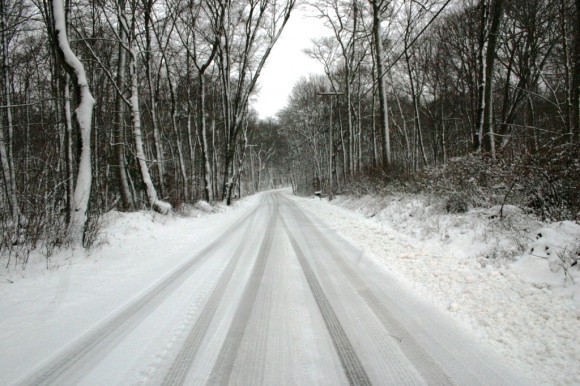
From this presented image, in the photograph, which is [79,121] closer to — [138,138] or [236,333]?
[138,138]

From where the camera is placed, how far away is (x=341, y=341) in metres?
2.57

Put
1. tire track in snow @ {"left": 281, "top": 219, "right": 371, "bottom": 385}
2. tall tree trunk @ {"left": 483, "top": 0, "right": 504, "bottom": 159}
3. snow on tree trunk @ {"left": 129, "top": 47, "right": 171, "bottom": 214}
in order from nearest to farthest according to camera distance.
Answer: tire track in snow @ {"left": 281, "top": 219, "right": 371, "bottom": 385} < tall tree trunk @ {"left": 483, "top": 0, "right": 504, "bottom": 159} < snow on tree trunk @ {"left": 129, "top": 47, "right": 171, "bottom": 214}

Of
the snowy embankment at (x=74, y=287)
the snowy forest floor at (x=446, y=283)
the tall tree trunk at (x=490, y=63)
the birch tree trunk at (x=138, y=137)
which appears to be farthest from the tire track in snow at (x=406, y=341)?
the birch tree trunk at (x=138, y=137)

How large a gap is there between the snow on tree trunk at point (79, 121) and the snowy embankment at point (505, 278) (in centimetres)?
576

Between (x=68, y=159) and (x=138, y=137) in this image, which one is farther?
(x=138, y=137)

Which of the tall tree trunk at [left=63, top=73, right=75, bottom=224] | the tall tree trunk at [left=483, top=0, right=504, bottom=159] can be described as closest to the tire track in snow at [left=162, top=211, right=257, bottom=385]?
the tall tree trunk at [left=63, top=73, right=75, bottom=224]

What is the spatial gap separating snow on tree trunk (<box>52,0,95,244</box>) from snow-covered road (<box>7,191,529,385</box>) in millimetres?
2839

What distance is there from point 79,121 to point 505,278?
7.78m

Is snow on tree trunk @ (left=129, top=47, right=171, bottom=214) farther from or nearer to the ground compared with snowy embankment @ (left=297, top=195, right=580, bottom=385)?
farther from the ground

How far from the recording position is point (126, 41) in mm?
10500

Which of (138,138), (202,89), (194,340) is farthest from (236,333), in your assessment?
(202,89)

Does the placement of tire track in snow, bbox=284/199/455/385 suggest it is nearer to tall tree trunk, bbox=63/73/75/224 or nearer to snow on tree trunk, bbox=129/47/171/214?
tall tree trunk, bbox=63/73/75/224

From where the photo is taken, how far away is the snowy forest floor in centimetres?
249

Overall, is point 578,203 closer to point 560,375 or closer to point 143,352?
point 560,375
